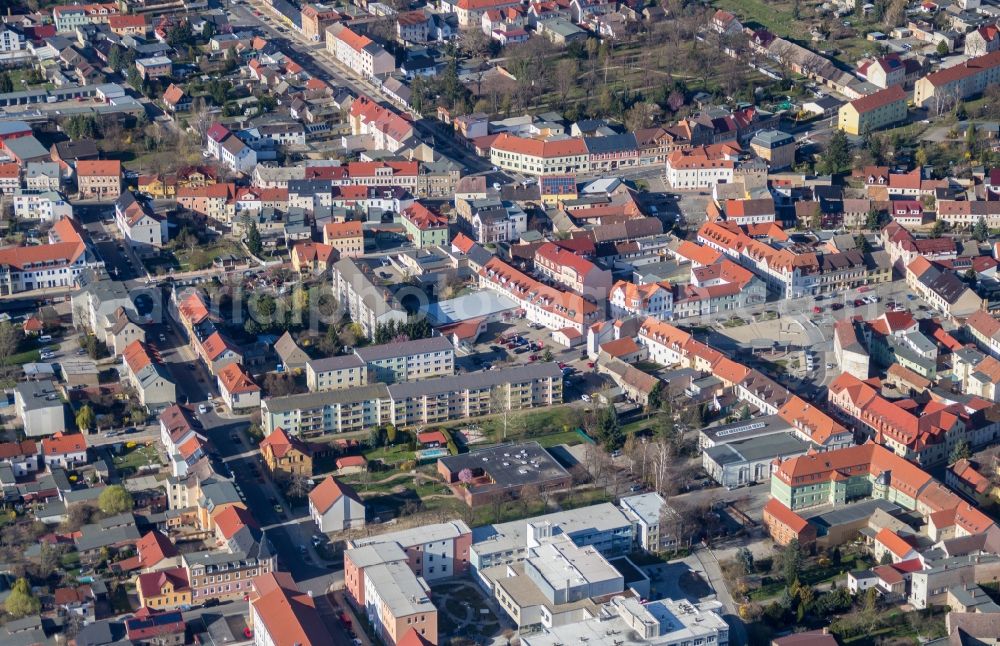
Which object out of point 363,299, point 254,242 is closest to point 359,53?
point 254,242

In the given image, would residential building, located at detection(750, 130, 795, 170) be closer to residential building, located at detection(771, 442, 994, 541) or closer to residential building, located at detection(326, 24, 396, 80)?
→ residential building, located at detection(326, 24, 396, 80)

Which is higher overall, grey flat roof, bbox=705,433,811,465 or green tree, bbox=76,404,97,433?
green tree, bbox=76,404,97,433

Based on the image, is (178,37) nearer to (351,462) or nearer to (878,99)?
(878,99)

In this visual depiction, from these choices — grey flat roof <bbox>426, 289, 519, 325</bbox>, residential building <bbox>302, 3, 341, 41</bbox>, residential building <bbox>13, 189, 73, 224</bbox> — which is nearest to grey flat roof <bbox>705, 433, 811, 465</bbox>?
grey flat roof <bbox>426, 289, 519, 325</bbox>

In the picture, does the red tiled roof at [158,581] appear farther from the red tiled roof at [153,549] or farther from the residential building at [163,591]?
the red tiled roof at [153,549]

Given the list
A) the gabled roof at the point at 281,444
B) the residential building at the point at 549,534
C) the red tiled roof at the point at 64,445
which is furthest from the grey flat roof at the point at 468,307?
the residential building at the point at 549,534

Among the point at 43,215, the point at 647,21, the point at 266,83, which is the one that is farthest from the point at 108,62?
the point at 647,21
